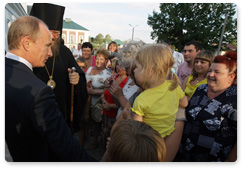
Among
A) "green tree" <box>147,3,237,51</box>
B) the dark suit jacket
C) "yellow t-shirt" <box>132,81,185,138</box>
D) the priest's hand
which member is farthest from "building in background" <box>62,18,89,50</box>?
"yellow t-shirt" <box>132,81,185,138</box>

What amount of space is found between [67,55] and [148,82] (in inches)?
66.6

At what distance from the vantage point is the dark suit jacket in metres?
1.10

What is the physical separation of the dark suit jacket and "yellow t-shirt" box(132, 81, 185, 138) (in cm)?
56

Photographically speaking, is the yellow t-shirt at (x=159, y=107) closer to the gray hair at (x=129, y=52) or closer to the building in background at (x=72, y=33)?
the gray hair at (x=129, y=52)

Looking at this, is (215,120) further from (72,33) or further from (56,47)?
(72,33)

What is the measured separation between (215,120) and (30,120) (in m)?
1.44

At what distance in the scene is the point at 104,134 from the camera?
101 inches

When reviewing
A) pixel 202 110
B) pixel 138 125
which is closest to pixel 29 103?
pixel 138 125

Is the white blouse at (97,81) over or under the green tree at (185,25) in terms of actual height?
under

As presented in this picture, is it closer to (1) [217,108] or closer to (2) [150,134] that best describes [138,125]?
(2) [150,134]

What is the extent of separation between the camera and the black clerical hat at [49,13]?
2326mm

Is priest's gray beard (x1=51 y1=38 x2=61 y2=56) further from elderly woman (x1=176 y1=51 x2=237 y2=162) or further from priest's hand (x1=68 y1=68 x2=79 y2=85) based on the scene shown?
elderly woman (x1=176 y1=51 x2=237 y2=162)

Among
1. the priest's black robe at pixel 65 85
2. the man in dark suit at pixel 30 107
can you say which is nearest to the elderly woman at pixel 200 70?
the priest's black robe at pixel 65 85

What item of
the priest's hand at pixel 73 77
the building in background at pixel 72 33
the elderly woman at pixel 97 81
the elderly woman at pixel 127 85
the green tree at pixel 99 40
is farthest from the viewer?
the green tree at pixel 99 40
